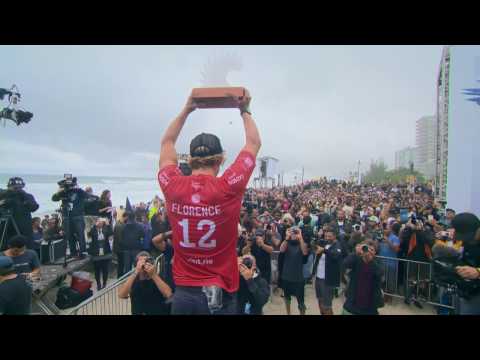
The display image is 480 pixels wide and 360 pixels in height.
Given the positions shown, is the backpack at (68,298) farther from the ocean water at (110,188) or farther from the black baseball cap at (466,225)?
the black baseball cap at (466,225)

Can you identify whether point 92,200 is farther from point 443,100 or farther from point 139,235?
point 443,100

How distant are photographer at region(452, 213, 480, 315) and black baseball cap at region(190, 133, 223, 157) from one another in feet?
8.43

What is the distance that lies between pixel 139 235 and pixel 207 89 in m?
4.81

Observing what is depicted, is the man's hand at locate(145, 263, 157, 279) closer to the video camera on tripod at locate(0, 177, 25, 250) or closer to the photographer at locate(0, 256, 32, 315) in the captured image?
the photographer at locate(0, 256, 32, 315)

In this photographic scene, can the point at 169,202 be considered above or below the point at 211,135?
below

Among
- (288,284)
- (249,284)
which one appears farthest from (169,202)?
(288,284)

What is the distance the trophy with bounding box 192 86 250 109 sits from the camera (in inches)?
69.1

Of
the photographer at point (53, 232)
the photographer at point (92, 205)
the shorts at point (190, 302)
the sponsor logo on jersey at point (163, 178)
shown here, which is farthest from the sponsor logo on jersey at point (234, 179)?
the photographer at point (53, 232)

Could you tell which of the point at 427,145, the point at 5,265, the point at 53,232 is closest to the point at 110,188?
the point at 53,232

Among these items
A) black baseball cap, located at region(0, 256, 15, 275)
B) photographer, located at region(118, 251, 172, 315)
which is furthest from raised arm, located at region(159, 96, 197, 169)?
black baseball cap, located at region(0, 256, 15, 275)

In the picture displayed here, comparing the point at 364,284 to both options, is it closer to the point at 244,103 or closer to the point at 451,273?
the point at 451,273

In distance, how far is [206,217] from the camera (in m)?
1.58

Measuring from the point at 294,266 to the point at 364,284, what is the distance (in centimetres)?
121

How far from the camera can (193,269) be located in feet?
5.48
